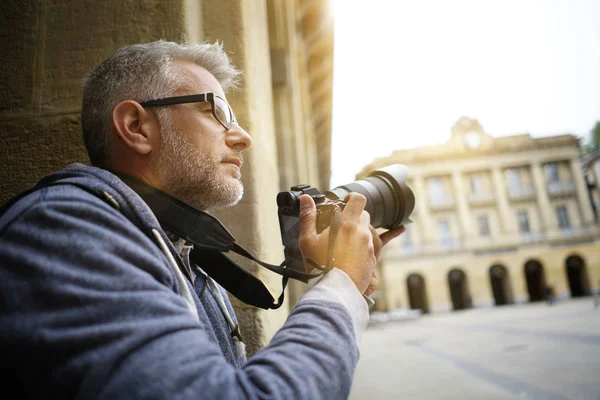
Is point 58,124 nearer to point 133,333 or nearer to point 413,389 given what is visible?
point 133,333

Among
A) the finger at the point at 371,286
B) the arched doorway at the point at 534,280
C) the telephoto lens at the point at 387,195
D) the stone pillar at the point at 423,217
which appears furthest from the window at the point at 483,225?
the finger at the point at 371,286

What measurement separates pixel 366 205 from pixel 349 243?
14.8 inches

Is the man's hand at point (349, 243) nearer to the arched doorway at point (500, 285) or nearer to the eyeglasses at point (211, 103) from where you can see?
the eyeglasses at point (211, 103)

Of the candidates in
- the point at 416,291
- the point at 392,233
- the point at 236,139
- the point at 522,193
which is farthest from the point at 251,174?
the point at 522,193

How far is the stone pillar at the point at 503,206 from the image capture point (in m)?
34.1

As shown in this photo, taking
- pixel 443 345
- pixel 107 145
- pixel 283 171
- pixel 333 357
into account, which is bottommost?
pixel 443 345

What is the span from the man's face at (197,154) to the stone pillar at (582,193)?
4010 centimetres

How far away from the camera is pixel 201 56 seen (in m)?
1.24

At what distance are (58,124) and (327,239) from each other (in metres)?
1.39

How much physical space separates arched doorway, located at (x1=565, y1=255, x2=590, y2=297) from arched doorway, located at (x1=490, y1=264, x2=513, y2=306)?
5368mm

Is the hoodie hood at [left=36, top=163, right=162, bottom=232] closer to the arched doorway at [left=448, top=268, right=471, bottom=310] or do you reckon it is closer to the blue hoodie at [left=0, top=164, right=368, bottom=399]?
the blue hoodie at [left=0, top=164, right=368, bottom=399]

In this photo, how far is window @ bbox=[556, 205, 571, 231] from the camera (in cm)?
3406

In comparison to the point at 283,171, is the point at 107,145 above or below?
below

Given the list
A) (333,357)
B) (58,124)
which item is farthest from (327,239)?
(58,124)
